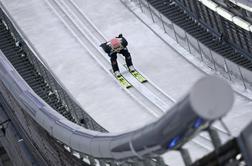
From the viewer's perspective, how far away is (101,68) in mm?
25391

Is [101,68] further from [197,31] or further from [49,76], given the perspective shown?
[197,31]

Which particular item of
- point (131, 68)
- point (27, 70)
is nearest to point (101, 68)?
point (131, 68)

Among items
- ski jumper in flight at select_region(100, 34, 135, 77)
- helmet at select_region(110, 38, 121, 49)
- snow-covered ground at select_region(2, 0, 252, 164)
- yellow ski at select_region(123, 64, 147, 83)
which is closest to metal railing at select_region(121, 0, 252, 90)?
snow-covered ground at select_region(2, 0, 252, 164)

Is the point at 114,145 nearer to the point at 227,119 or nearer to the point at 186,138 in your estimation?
the point at 186,138

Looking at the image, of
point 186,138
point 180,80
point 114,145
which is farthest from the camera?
point 180,80

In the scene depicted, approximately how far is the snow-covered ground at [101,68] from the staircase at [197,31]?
3.11 feet

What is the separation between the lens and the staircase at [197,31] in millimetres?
24266

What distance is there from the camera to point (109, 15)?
28.5m

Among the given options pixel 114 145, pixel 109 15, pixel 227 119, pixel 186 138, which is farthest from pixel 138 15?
pixel 186 138

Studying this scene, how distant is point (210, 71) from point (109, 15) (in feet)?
18.0

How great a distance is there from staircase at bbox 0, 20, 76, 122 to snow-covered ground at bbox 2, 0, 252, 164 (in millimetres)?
448

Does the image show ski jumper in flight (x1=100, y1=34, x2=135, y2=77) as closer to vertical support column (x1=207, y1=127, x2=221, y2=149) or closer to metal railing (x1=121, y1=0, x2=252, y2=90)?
metal railing (x1=121, y1=0, x2=252, y2=90)

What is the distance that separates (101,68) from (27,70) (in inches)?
95.8

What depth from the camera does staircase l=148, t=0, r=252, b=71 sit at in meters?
24.3
